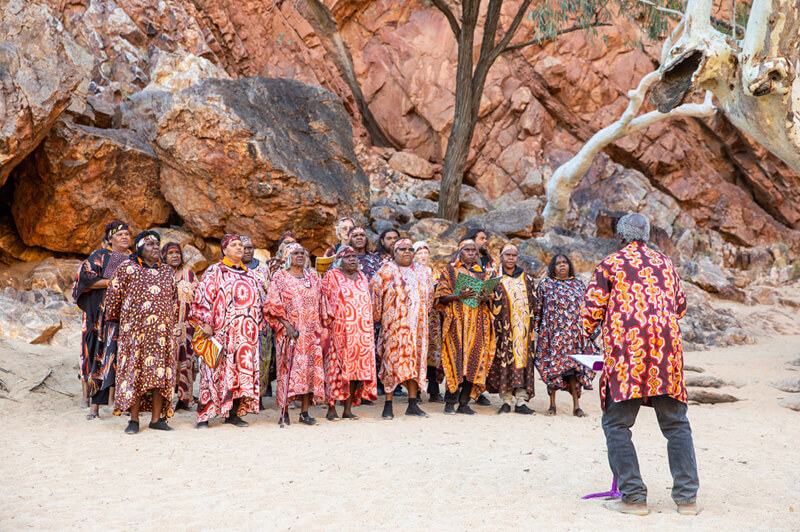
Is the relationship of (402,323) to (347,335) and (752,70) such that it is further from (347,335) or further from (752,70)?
(752,70)

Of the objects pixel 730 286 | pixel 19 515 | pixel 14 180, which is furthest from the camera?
pixel 730 286

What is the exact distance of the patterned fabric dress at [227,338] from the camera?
607cm

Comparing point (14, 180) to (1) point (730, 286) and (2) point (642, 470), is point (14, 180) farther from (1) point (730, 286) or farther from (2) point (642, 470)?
(1) point (730, 286)

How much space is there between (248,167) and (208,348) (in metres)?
6.21

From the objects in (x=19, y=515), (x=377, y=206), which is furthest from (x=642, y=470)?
(x=377, y=206)

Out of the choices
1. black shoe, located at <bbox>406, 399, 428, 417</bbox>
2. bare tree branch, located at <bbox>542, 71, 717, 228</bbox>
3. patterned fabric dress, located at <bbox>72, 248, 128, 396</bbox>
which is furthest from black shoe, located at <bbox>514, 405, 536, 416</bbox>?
bare tree branch, located at <bbox>542, 71, 717, 228</bbox>

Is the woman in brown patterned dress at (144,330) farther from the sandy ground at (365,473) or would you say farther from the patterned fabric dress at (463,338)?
the patterned fabric dress at (463,338)

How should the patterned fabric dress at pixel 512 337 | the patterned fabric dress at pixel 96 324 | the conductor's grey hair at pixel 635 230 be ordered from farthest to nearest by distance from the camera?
the patterned fabric dress at pixel 512 337 < the patterned fabric dress at pixel 96 324 < the conductor's grey hair at pixel 635 230

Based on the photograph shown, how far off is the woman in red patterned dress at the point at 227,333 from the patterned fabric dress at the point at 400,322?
1.36m

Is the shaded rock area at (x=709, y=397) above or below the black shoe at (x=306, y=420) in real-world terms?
above

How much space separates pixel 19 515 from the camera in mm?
3650

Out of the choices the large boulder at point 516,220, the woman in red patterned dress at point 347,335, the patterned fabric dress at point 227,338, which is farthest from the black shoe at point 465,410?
the large boulder at point 516,220

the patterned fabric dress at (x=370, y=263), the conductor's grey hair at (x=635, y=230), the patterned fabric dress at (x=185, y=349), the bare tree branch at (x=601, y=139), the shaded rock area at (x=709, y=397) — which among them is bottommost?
the shaded rock area at (x=709, y=397)

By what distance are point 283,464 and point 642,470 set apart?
2575mm
